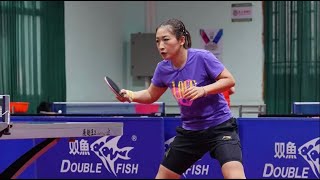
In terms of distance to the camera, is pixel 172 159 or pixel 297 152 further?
pixel 297 152

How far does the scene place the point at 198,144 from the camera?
3.40m

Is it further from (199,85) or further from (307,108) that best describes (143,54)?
(199,85)

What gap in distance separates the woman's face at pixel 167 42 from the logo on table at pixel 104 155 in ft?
9.95

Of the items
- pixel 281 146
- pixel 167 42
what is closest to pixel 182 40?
pixel 167 42

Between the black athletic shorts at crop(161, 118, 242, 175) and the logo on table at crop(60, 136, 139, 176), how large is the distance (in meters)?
2.85

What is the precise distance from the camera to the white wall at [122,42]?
11227 millimetres

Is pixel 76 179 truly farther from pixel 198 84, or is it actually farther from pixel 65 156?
pixel 198 84

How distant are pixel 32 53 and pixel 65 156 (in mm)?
4591

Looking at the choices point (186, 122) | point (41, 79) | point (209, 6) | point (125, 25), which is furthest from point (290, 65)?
point (186, 122)

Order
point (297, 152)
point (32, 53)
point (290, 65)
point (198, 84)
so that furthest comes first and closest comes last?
point (290, 65), point (32, 53), point (297, 152), point (198, 84)

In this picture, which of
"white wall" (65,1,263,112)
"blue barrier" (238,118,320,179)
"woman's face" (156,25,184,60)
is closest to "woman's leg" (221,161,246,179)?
"woman's face" (156,25,184,60)

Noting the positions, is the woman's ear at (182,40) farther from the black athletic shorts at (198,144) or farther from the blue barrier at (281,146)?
Result: the blue barrier at (281,146)

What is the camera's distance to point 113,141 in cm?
625

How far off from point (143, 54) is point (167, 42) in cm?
827
